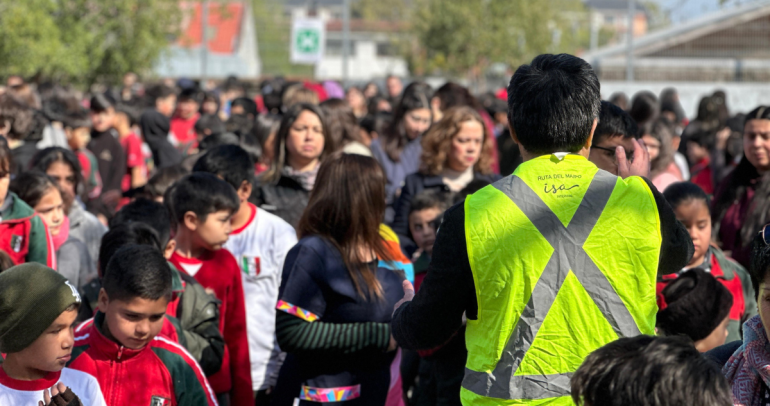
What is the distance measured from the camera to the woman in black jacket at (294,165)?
17.4 feet

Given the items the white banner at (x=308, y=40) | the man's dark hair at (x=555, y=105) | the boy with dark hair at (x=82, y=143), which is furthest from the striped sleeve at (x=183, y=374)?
the white banner at (x=308, y=40)

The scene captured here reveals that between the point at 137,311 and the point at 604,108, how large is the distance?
2025 millimetres

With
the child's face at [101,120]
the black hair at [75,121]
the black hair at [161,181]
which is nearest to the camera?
the black hair at [161,181]

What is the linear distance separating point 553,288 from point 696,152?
7117 millimetres

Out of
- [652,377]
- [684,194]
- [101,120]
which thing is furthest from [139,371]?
[101,120]

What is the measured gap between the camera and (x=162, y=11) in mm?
23328

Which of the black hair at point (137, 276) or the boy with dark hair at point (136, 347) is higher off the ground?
the black hair at point (137, 276)

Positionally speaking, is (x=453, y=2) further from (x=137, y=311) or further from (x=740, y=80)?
(x=137, y=311)

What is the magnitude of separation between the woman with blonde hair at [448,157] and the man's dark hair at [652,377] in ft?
13.2

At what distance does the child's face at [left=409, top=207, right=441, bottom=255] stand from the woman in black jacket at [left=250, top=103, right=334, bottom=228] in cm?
68

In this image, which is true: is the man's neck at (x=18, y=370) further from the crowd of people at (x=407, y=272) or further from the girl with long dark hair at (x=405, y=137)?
the girl with long dark hair at (x=405, y=137)

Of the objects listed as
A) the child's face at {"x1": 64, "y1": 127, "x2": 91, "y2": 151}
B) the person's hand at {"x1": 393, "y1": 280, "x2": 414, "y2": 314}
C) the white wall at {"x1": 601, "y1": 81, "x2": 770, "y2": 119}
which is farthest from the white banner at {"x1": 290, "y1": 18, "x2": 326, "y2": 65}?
the person's hand at {"x1": 393, "y1": 280, "x2": 414, "y2": 314}

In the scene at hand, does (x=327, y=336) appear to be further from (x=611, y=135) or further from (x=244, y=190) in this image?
(x=244, y=190)

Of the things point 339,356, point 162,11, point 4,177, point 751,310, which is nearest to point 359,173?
point 339,356
